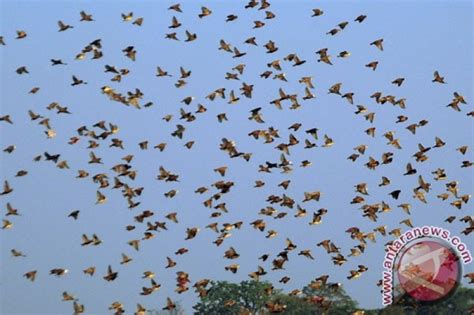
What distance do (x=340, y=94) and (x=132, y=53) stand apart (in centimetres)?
811

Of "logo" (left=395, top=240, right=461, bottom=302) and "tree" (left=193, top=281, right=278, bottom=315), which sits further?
"tree" (left=193, top=281, right=278, bottom=315)

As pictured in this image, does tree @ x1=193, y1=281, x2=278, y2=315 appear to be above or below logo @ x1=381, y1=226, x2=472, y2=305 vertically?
above

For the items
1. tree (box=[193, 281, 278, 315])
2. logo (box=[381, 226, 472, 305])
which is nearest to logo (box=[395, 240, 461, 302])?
logo (box=[381, 226, 472, 305])

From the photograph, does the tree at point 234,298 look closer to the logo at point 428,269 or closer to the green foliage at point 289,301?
the green foliage at point 289,301

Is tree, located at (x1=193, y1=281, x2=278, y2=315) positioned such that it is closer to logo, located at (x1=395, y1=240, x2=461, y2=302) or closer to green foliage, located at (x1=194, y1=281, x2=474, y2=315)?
green foliage, located at (x1=194, y1=281, x2=474, y2=315)

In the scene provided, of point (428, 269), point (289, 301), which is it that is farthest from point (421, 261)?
point (289, 301)

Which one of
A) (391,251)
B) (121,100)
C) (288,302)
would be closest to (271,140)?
(121,100)

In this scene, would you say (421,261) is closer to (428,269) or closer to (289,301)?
(428,269)

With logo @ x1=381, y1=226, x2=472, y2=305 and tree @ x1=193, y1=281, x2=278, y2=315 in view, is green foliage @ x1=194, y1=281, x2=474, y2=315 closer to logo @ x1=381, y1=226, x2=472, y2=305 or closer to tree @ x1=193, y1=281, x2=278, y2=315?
tree @ x1=193, y1=281, x2=278, y2=315

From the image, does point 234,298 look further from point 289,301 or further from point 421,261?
point 421,261

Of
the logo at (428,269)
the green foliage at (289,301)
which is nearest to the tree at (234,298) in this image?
the green foliage at (289,301)

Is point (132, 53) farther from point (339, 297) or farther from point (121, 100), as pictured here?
point (339, 297)

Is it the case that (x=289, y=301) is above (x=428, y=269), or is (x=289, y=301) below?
above

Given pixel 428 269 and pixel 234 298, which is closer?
pixel 428 269
